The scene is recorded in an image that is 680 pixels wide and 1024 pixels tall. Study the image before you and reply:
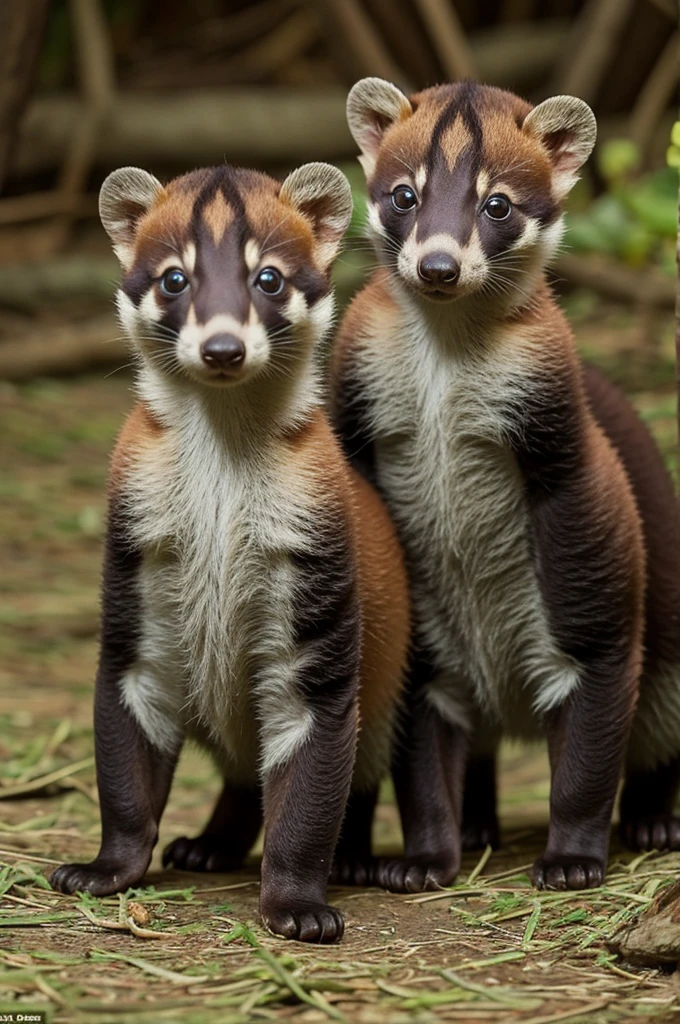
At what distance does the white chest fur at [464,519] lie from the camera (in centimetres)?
579

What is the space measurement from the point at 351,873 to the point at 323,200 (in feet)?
8.61

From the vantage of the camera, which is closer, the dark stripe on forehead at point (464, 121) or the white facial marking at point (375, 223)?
the dark stripe on forehead at point (464, 121)

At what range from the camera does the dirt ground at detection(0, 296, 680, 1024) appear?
4070mm

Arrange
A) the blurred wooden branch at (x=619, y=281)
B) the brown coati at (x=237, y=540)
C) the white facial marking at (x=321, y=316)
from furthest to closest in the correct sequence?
the blurred wooden branch at (x=619, y=281) < the white facial marking at (x=321, y=316) < the brown coati at (x=237, y=540)

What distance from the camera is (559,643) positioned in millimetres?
5895

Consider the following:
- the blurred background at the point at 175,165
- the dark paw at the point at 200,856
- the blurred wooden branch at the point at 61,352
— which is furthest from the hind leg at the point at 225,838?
the blurred wooden branch at the point at 61,352

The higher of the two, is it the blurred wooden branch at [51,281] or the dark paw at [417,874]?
the blurred wooden branch at [51,281]

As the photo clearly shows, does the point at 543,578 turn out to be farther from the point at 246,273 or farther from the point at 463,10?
the point at 463,10

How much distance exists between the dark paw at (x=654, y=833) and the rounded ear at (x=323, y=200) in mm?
2786

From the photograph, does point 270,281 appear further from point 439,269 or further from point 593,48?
point 593,48

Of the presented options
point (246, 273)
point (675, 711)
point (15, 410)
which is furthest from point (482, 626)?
point (15, 410)

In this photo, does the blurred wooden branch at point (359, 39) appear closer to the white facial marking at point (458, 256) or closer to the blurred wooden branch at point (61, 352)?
the blurred wooden branch at point (61, 352)

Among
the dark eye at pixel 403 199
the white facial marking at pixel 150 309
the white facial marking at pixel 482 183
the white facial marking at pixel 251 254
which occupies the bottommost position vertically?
the white facial marking at pixel 150 309

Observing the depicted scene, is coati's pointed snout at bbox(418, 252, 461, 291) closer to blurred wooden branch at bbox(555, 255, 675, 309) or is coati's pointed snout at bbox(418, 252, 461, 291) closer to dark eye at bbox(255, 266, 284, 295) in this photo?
dark eye at bbox(255, 266, 284, 295)
